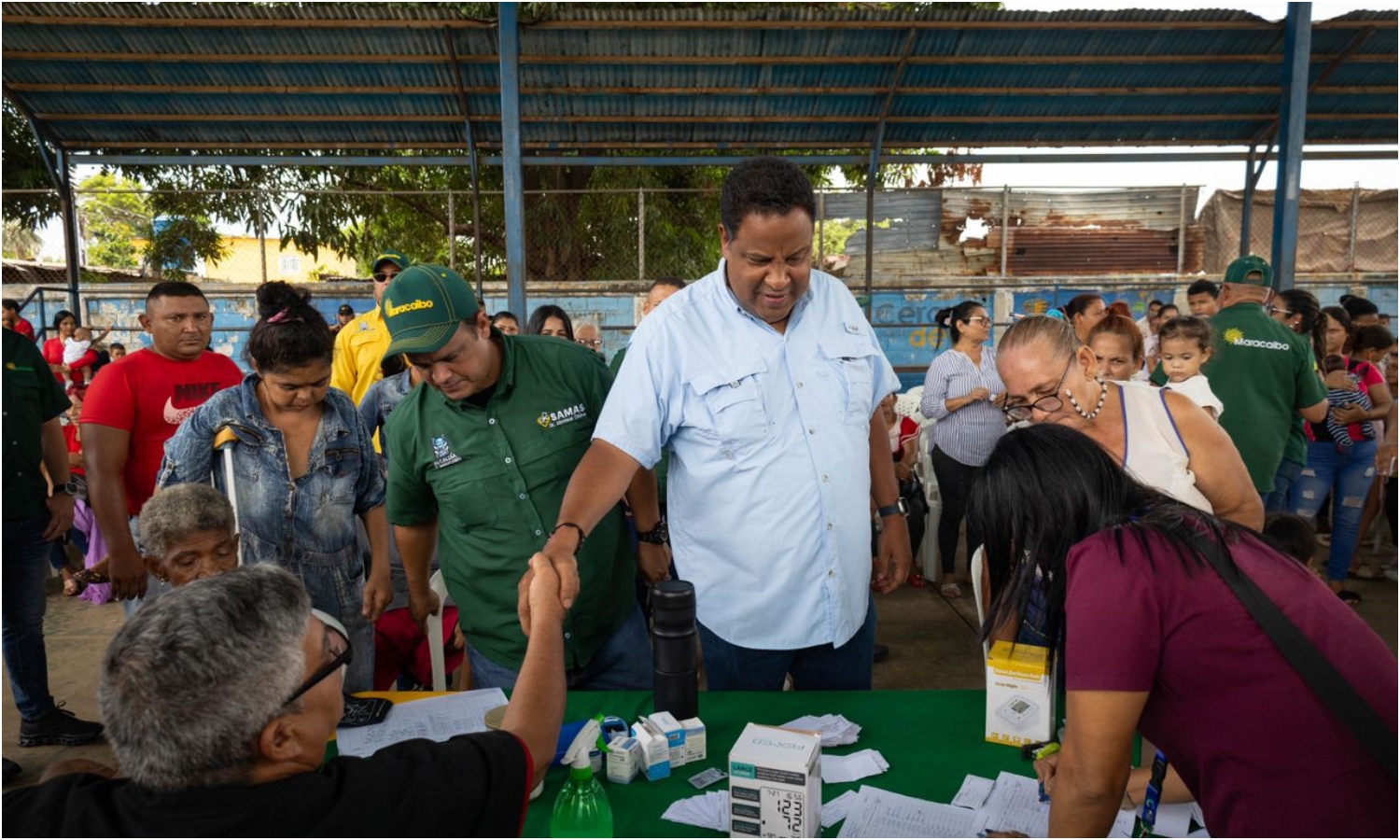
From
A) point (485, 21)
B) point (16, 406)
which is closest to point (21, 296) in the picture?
point (485, 21)

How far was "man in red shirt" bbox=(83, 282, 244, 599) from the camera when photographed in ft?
10.3

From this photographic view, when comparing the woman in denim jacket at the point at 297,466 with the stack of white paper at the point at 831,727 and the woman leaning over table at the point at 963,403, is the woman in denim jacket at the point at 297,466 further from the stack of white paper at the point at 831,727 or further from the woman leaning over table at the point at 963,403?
the woman leaning over table at the point at 963,403

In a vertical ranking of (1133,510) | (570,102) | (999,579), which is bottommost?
(999,579)

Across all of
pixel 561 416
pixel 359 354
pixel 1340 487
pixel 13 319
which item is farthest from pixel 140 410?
pixel 13 319

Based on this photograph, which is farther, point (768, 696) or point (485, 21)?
point (485, 21)

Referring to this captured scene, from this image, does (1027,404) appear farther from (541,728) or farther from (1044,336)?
(541,728)

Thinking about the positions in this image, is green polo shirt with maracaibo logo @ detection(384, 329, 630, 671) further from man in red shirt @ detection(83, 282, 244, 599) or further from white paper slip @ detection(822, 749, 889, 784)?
man in red shirt @ detection(83, 282, 244, 599)

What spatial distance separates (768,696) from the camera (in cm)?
217

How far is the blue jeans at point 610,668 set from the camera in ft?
8.06

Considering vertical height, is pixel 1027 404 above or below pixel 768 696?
above

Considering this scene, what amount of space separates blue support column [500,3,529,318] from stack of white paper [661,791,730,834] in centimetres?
567

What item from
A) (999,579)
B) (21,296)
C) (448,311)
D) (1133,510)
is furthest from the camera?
(21,296)

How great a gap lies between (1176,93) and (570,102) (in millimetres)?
5839

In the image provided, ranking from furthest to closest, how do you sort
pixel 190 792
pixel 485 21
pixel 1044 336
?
pixel 485 21 < pixel 1044 336 < pixel 190 792
